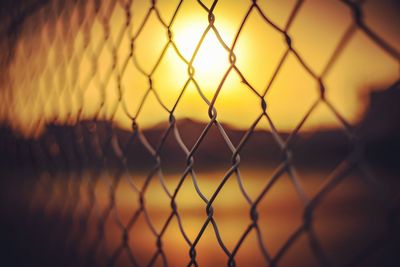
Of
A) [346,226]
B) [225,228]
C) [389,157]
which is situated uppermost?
[389,157]

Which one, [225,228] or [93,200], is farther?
[225,228]

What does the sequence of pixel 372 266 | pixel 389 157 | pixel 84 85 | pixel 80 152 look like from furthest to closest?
1. pixel 389 157
2. pixel 372 266
3. pixel 80 152
4. pixel 84 85

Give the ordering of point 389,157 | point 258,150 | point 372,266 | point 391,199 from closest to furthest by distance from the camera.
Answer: point 391,199 → point 372,266 → point 389,157 → point 258,150

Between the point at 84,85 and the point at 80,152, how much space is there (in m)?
0.28

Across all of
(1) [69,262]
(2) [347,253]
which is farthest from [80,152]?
(2) [347,253]

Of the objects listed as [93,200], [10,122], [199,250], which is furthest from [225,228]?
[93,200]

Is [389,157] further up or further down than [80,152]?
further up

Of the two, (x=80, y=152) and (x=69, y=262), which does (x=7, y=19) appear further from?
(x=69, y=262)

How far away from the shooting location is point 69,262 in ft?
4.33

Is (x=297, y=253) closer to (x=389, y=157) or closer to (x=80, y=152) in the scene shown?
(x=80, y=152)

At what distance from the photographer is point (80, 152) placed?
125 cm

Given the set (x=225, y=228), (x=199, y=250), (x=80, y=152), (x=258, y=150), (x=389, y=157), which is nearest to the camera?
(x=80, y=152)

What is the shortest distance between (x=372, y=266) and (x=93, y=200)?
2462 millimetres

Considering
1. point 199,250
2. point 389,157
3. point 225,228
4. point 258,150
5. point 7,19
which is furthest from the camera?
point 258,150
